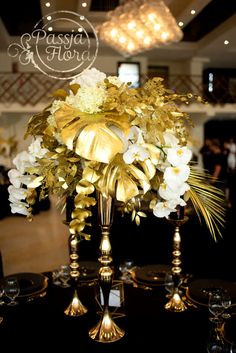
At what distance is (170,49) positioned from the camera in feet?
32.0

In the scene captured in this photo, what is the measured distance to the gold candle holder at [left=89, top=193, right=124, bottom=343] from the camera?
4.59 feet

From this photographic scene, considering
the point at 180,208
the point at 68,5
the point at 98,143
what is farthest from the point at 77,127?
the point at 68,5

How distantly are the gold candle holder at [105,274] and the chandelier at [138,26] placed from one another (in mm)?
4744

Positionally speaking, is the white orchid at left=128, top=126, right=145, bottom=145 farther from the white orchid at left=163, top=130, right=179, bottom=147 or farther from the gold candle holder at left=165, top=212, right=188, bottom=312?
the gold candle holder at left=165, top=212, right=188, bottom=312

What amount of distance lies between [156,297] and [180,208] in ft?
1.48

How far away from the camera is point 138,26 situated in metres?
6.20

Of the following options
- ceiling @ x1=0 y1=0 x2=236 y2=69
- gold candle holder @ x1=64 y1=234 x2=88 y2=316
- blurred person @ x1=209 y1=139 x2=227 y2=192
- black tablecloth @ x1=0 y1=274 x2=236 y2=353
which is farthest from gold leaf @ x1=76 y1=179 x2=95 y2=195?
blurred person @ x1=209 y1=139 x2=227 y2=192

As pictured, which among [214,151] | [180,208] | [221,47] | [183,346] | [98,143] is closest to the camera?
[98,143]

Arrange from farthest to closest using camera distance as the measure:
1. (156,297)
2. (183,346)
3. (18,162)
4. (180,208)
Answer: (156,297) < (180,208) < (18,162) < (183,346)

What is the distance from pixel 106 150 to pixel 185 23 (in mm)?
6372

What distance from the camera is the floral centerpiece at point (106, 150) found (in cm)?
118

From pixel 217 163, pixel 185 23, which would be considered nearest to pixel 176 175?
pixel 217 163

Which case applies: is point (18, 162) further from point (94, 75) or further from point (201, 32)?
point (201, 32)

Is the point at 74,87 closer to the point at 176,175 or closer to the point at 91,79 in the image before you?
the point at 91,79
